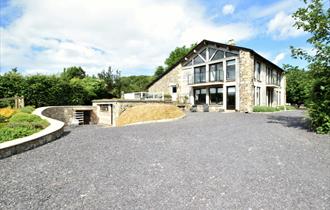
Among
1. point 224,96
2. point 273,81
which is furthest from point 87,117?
point 273,81

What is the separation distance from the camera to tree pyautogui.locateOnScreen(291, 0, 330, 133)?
8.52 m

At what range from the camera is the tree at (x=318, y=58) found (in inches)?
336

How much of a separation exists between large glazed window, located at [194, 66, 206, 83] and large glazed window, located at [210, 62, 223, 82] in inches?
42.0

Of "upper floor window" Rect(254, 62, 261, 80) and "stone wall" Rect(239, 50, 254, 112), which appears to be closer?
"stone wall" Rect(239, 50, 254, 112)

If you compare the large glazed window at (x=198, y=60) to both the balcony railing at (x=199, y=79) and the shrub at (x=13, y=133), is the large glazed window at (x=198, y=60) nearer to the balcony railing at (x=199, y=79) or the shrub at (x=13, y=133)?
the balcony railing at (x=199, y=79)

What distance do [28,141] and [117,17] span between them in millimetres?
10780

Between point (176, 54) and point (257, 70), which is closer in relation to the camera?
point (257, 70)

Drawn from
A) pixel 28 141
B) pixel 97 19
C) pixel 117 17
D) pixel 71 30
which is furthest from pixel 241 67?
pixel 28 141

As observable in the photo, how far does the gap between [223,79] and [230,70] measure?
45.8 inches

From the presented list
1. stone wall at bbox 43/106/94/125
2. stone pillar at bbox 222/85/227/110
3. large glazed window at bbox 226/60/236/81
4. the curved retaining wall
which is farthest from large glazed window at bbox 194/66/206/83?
the curved retaining wall

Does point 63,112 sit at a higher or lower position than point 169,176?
higher

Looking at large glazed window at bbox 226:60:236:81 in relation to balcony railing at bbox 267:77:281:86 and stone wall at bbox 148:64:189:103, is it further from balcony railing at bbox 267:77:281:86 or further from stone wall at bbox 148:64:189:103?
balcony railing at bbox 267:77:281:86

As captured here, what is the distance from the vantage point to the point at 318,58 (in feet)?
29.1

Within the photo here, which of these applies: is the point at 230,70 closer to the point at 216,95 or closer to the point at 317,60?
the point at 216,95
